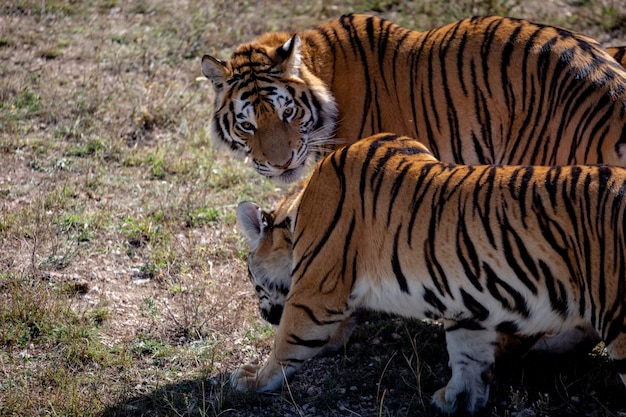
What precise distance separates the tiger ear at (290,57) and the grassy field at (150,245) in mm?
1188

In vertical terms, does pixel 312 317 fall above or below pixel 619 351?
below

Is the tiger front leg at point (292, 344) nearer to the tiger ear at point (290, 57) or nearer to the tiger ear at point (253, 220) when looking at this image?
the tiger ear at point (253, 220)

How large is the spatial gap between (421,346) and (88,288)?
1911 millimetres

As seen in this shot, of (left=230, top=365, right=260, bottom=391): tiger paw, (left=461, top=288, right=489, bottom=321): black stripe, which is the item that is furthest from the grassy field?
(left=461, top=288, right=489, bottom=321): black stripe

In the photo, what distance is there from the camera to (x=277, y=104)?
505 centimetres

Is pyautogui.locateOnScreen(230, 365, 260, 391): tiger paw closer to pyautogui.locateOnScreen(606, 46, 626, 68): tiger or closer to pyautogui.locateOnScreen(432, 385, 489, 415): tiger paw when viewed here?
pyautogui.locateOnScreen(432, 385, 489, 415): tiger paw

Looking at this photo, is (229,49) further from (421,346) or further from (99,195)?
(421,346)

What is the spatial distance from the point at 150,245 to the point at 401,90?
181 cm

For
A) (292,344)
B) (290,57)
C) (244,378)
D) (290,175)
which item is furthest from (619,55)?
(244,378)

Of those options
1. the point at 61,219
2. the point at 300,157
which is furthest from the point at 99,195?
the point at 300,157

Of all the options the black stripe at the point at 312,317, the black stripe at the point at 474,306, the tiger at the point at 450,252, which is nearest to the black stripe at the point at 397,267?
the tiger at the point at 450,252

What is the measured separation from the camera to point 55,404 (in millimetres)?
4031

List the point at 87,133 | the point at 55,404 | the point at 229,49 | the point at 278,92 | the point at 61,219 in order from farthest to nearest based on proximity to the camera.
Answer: the point at 229,49
the point at 87,133
the point at 61,219
the point at 278,92
the point at 55,404

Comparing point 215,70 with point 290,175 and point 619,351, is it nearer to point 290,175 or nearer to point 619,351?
point 290,175
